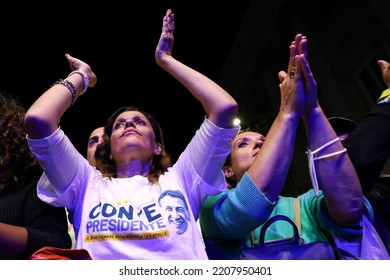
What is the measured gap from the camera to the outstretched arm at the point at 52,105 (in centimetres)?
159

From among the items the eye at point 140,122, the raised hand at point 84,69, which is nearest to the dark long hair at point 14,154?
the raised hand at point 84,69

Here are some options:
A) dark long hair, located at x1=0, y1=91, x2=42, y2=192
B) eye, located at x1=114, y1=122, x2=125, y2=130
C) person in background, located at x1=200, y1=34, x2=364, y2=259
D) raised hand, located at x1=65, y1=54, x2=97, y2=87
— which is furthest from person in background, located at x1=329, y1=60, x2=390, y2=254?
dark long hair, located at x1=0, y1=91, x2=42, y2=192

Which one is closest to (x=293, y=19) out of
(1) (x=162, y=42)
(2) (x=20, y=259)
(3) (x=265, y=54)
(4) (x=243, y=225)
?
(3) (x=265, y=54)

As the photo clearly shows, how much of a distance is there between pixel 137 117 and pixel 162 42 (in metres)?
0.45

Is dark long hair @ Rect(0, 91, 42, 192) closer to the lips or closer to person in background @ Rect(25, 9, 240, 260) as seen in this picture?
person in background @ Rect(25, 9, 240, 260)

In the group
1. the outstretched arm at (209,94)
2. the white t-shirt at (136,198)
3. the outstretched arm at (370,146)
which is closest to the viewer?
the white t-shirt at (136,198)

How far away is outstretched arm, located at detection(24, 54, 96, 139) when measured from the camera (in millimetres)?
1587

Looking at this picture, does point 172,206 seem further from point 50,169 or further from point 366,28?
point 366,28

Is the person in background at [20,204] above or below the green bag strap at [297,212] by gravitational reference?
above

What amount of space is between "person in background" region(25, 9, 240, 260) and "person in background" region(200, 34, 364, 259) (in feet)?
0.46

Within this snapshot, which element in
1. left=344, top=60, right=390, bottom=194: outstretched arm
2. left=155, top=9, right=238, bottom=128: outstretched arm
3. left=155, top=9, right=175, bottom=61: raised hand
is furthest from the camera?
left=155, top=9, right=175, bottom=61: raised hand

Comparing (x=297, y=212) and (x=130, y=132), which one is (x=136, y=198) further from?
(x=297, y=212)

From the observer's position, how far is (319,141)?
1.67 meters

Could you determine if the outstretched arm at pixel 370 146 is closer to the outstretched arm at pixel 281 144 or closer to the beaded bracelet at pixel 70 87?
the outstretched arm at pixel 281 144
